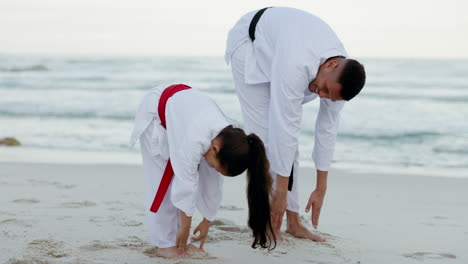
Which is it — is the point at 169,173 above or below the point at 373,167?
above

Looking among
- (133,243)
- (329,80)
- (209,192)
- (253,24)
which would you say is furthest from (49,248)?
(329,80)

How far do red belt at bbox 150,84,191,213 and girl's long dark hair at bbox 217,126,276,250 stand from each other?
0.41 metres

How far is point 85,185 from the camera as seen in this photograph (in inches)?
201

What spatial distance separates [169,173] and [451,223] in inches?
84.9

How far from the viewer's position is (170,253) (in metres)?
3.15

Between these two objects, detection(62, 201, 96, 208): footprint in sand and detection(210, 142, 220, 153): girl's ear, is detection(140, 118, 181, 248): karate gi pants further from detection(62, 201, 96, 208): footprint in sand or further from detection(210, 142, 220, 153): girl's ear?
detection(62, 201, 96, 208): footprint in sand

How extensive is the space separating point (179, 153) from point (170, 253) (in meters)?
0.65

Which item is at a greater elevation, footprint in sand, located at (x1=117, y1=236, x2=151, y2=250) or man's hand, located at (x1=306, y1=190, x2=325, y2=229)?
man's hand, located at (x1=306, y1=190, x2=325, y2=229)

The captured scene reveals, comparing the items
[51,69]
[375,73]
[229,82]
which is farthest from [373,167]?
[51,69]

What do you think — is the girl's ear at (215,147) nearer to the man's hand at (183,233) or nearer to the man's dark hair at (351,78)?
the man's hand at (183,233)

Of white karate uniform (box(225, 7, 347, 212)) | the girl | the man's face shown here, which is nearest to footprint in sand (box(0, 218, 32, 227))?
the girl

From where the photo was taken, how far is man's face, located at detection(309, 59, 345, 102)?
2.81m

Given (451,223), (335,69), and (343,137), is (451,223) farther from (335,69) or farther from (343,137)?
(343,137)

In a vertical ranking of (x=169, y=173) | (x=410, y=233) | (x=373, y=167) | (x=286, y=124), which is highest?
(x=286, y=124)
